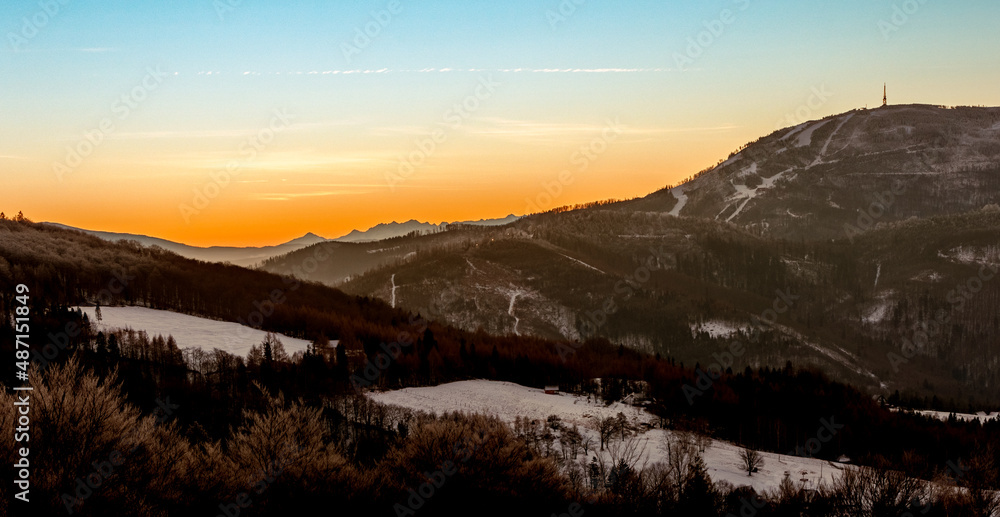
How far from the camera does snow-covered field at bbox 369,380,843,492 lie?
→ 103562mm

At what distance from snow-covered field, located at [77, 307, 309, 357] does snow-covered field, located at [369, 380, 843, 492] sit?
45144mm

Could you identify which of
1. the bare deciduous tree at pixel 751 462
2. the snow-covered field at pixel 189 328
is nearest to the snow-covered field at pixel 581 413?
the bare deciduous tree at pixel 751 462

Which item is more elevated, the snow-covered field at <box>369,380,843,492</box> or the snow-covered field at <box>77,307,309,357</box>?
the snow-covered field at <box>77,307,309,357</box>

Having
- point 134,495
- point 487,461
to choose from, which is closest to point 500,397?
point 487,461

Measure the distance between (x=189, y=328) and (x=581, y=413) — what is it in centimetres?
9976

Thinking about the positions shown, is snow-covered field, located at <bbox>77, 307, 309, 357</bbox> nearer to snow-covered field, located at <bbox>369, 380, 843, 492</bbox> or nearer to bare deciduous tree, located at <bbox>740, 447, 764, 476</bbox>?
snow-covered field, located at <bbox>369, 380, 843, 492</bbox>

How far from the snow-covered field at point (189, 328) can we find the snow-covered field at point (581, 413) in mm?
45144

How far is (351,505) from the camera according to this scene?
5588 centimetres

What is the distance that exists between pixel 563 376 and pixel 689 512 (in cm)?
10573

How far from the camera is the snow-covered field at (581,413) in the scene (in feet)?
340

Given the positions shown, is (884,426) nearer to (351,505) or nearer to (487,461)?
(487,461)

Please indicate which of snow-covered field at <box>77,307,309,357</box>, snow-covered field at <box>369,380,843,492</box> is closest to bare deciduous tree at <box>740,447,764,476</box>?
A: snow-covered field at <box>369,380,843,492</box>

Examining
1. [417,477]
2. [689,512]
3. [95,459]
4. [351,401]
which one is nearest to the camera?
[95,459]

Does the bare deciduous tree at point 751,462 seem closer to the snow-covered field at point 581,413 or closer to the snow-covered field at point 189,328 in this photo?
the snow-covered field at point 581,413
